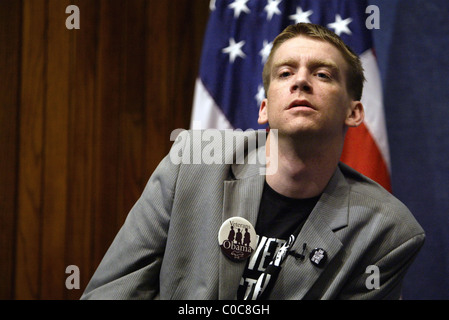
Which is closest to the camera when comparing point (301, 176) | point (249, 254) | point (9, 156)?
point (249, 254)

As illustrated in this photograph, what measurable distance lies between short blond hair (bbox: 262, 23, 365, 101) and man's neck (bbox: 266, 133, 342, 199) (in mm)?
277

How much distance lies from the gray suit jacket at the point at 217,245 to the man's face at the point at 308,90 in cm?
27

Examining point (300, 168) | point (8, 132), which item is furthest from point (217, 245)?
point (8, 132)

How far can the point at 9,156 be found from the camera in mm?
2125

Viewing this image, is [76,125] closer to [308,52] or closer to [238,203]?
[238,203]

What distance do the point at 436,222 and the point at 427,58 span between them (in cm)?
94

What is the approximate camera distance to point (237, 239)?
1.36 meters

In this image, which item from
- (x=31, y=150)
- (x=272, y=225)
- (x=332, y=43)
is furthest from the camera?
(x=31, y=150)

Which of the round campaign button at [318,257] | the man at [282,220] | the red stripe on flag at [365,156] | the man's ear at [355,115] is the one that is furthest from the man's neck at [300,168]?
the red stripe on flag at [365,156]

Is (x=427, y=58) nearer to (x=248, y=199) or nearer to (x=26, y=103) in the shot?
(x=248, y=199)

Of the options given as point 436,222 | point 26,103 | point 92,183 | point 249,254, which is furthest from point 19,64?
point 436,222

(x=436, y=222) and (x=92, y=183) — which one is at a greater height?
(x=92, y=183)

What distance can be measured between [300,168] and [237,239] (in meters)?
0.40

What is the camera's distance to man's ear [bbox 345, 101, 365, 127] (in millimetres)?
1621
